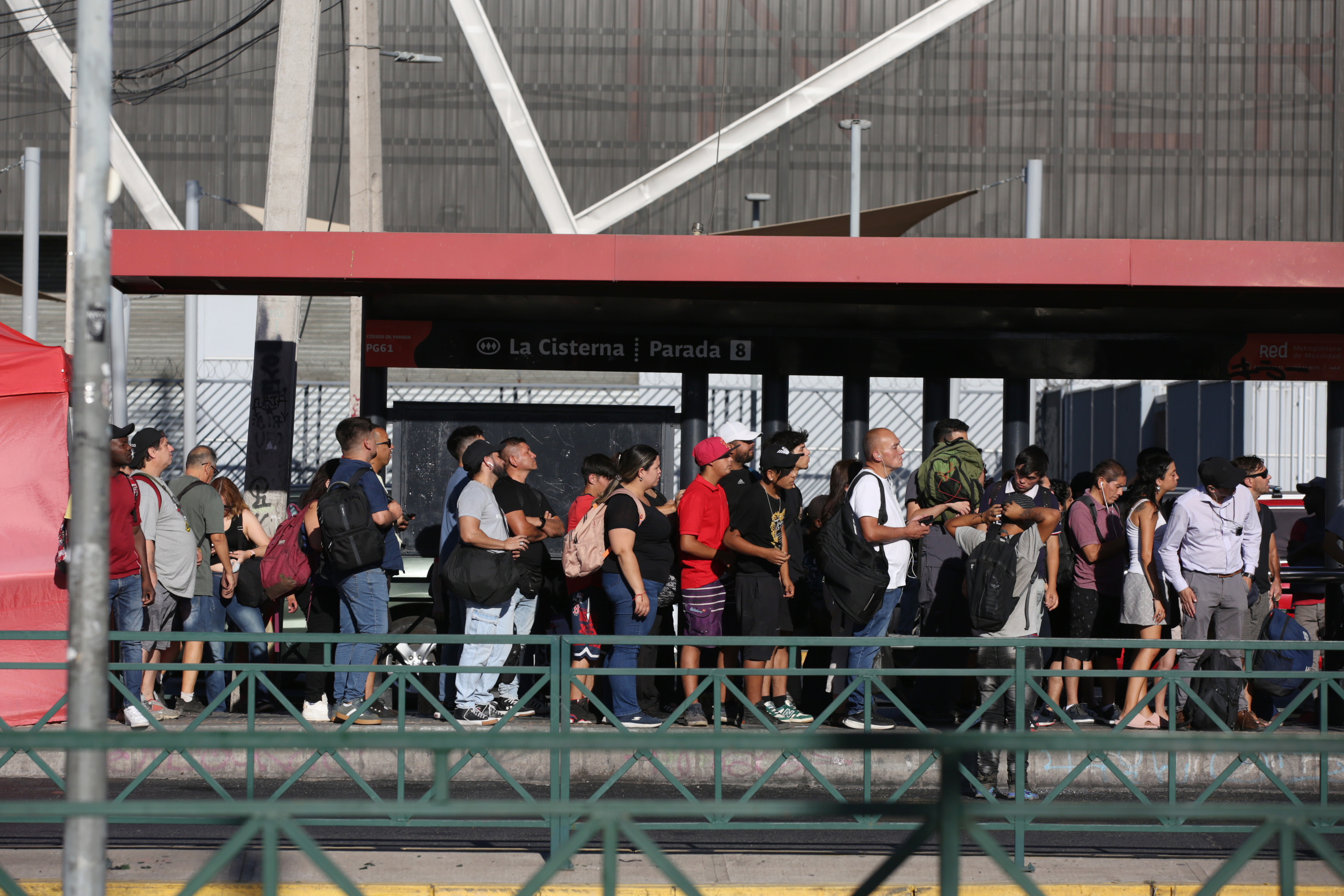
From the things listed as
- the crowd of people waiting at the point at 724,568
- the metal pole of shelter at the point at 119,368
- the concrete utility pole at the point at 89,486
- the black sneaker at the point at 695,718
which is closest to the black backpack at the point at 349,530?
the crowd of people waiting at the point at 724,568

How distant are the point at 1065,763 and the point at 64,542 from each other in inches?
229

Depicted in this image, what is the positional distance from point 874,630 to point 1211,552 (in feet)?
6.77

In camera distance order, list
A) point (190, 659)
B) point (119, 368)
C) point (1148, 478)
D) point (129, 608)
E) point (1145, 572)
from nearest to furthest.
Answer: point (129, 608) < point (1145, 572) < point (1148, 478) < point (190, 659) < point (119, 368)

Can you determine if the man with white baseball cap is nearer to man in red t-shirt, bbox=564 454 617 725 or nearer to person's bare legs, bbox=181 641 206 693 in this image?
man in red t-shirt, bbox=564 454 617 725

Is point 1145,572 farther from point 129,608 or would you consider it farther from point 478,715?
point 129,608

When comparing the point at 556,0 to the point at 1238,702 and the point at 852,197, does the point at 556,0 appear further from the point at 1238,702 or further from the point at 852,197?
the point at 1238,702

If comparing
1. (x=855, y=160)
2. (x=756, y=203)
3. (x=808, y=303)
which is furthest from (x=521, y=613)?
(x=756, y=203)

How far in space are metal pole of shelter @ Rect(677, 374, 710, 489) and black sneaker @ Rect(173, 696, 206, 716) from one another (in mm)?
3638

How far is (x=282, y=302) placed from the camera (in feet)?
33.6

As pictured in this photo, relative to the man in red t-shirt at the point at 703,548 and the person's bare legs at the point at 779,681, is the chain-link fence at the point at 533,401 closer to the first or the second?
the person's bare legs at the point at 779,681

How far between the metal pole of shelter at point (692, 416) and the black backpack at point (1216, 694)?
3.60 m

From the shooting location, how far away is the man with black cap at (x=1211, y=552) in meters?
7.69

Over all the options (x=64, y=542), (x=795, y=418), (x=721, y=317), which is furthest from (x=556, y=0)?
(x=64, y=542)

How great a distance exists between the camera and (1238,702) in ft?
25.6
